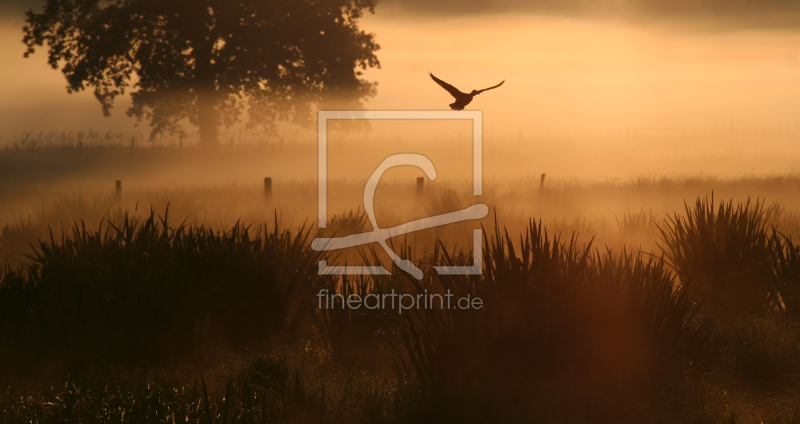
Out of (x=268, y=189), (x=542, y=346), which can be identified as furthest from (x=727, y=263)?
(x=268, y=189)

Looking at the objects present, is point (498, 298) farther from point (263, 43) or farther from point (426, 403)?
point (263, 43)

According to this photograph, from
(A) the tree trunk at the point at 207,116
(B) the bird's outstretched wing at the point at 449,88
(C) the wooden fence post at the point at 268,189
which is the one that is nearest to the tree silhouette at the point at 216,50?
(A) the tree trunk at the point at 207,116

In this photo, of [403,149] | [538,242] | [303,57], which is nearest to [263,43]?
[303,57]

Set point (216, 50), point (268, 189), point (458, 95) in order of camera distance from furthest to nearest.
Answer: point (216, 50) → point (268, 189) → point (458, 95)

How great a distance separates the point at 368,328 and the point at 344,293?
38cm

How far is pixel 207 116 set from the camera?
2636 cm

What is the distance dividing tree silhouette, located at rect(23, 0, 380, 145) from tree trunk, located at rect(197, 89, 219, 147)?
6 cm

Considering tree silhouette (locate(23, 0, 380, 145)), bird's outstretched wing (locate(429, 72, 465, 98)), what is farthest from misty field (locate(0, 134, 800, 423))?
tree silhouette (locate(23, 0, 380, 145))

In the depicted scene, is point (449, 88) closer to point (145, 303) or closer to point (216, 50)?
point (145, 303)

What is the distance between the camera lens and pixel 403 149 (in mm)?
32969

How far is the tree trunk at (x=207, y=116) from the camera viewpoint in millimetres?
25406

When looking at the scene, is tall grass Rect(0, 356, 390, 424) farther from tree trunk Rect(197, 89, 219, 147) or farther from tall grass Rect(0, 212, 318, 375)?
tree trunk Rect(197, 89, 219, 147)

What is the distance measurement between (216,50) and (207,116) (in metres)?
2.52

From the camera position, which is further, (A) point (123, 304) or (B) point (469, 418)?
(A) point (123, 304)
